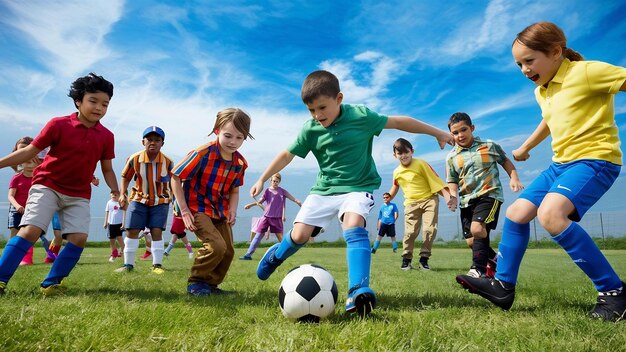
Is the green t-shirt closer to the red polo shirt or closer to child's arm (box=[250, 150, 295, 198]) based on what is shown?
child's arm (box=[250, 150, 295, 198])

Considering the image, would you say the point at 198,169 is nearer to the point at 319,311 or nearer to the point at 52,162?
the point at 52,162

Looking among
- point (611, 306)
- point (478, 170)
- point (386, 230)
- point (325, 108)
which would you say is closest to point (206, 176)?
point (325, 108)

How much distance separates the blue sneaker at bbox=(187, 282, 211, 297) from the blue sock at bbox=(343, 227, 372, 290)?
173 centimetres

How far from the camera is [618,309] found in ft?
9.47

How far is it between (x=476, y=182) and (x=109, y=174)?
4.62 metres

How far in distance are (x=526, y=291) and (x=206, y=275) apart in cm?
341

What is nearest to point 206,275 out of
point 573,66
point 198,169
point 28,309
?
point 198,169

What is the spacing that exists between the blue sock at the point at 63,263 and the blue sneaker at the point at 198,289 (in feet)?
3.85

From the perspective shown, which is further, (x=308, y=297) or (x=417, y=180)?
(x=417, y=180)

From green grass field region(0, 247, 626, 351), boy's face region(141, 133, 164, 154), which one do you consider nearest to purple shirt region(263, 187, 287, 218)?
boy's face region(141, 133, 164, 154)

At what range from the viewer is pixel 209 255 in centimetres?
435

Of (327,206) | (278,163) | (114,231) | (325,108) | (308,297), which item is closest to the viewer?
(308,297)

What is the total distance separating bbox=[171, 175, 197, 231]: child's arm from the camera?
432 centimetres

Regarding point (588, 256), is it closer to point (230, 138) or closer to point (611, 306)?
point (611, 306)
